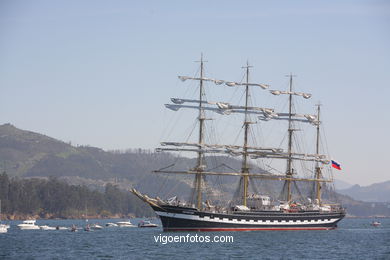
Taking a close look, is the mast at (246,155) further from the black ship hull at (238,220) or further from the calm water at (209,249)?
the calm water at (209,249)

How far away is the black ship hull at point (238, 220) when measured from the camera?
377 ft

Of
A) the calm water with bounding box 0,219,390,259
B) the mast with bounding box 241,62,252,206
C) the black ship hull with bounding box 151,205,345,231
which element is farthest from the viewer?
the mast with bounding box 241,62,252,206

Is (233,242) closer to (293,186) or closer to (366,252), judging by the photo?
(366,252)

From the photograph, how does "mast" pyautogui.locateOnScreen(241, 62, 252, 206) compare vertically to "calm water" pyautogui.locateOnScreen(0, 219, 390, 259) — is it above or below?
above

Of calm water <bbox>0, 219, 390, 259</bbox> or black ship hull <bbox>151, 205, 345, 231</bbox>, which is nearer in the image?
calm water <bbox>0, 219, 390, 259</bbox>

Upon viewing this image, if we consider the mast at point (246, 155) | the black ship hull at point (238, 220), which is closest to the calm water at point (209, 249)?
the black ship hull at point (238, 220)

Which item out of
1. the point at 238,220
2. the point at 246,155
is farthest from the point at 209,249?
the point at 246,155

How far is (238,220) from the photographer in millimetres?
120625

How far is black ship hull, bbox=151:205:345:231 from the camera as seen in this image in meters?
115

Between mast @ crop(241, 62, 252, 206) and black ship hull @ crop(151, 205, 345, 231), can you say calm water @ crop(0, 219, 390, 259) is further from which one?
mast @ crop(241, 62, 252, 206)

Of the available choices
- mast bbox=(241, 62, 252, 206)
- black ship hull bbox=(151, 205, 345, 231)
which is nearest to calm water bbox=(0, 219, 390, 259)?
black ship hull bbox=(151, 205, 345, 231)

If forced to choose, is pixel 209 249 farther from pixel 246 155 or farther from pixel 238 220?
pixel 246 155

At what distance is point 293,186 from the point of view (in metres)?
151

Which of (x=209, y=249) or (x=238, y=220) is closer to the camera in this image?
(x=209, y=249)
